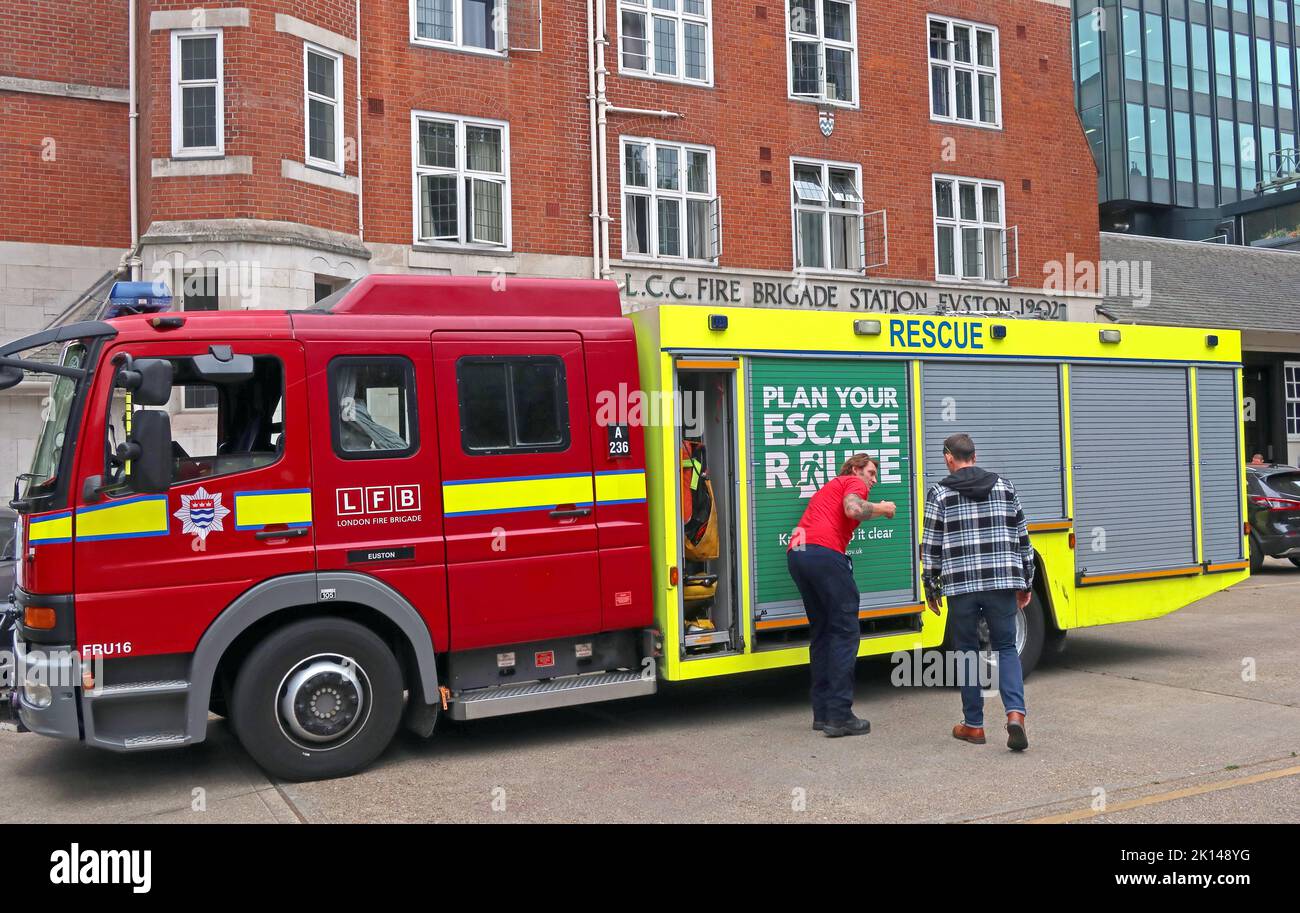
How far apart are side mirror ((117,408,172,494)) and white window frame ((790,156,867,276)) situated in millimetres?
13929

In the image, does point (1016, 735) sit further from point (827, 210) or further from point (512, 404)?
point (827, 210)

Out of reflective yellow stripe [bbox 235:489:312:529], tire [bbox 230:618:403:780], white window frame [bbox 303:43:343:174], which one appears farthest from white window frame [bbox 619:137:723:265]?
tire [bbox 230:618:403:780]

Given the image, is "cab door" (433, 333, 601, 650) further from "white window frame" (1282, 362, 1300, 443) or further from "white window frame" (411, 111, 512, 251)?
"white window frame" (1282, 362, 1300, 443)

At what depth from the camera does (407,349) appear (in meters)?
6.95

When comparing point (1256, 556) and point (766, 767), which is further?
point (1256, 556)

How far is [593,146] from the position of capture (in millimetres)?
17297

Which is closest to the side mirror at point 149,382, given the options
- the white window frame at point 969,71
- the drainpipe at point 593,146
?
the drainpipe at point 593,146

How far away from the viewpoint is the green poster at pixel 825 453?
7.97m

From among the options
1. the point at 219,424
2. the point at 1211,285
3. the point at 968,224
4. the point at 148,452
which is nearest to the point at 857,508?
the point at 219,424

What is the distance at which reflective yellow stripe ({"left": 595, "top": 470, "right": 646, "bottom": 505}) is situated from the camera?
737cm

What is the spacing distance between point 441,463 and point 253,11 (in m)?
9.98

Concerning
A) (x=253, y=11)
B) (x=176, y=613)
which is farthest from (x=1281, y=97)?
(x=176, y=613)

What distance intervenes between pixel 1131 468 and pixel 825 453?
311 cm
